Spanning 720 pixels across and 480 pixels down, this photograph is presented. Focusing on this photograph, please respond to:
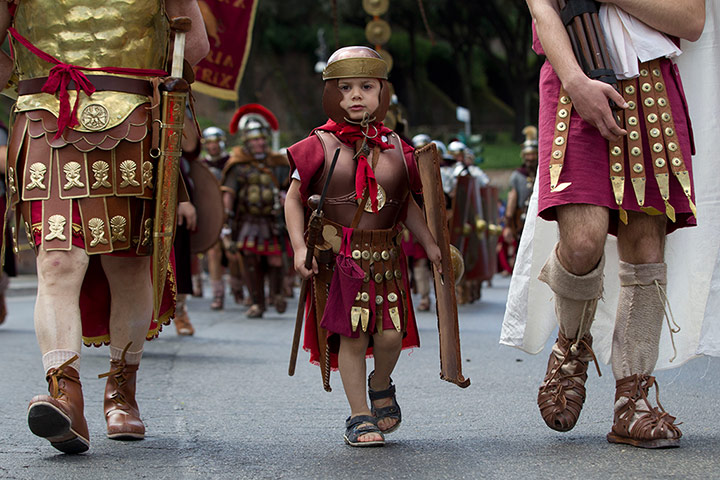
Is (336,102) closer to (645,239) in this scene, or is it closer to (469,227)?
(645,239)

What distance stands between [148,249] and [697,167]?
207 centimetres

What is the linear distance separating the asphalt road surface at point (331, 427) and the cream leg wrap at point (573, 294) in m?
0.40

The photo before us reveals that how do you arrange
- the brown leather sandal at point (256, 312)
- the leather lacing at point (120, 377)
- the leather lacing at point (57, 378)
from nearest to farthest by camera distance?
1. the leather lacing at point (57, 378)
2. the leather lacing at point (120, 377)
3. the brown leather sandal at point (256, 312)

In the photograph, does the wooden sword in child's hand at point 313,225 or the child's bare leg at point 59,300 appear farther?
the wooden sword in child's hand at point 313,225

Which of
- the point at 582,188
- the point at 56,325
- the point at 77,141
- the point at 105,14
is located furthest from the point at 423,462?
the point at 105,14

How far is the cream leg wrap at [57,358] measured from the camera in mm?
3682

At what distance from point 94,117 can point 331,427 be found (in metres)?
1.51

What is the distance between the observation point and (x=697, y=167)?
4.28m

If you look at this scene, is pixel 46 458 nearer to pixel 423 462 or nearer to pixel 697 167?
pixel 423 462

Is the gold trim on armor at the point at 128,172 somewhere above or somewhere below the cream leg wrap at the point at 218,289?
above

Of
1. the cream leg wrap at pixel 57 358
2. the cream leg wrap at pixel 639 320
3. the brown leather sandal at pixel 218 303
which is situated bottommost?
the brown leather sandal at pixel 218 303

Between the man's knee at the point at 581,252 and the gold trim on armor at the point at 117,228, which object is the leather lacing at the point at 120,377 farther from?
the man's knee at the point at 581,252

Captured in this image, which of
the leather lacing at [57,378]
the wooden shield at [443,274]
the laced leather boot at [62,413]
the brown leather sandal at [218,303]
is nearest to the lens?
the laced leather boot at [62,413]

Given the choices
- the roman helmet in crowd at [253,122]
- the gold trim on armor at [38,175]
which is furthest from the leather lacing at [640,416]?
the roman helmet in crowd at [253,122]
